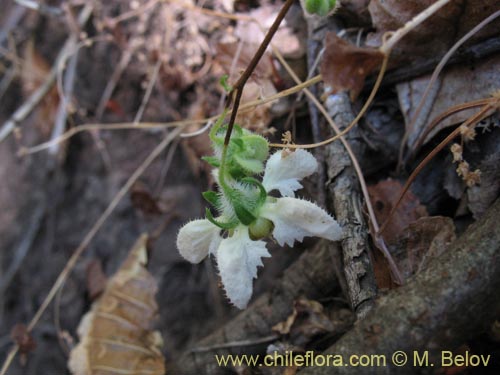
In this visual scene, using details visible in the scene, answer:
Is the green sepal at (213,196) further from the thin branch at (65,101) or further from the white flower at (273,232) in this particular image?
the thin branch at (65,101)

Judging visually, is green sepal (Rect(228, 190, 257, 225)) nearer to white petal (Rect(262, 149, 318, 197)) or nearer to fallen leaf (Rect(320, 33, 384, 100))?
white petal (Rect(262, 149, 318, 197))

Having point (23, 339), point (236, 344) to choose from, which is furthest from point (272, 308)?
point (23, 339)

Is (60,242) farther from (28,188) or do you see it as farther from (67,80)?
(67,80)

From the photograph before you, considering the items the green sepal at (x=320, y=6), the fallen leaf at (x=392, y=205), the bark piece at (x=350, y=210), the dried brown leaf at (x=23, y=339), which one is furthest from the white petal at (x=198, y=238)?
the dried brown leaf at (x=23, y=339)

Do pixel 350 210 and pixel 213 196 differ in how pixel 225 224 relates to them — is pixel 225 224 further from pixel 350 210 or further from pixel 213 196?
pixel 350 210

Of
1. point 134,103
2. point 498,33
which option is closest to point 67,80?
point 134,103

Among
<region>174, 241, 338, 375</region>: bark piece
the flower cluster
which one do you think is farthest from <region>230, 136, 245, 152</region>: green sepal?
<region>174, 241, 338, 375</region>: bark piece

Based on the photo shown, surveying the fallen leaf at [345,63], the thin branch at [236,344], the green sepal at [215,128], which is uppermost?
the fallen leaf at [345,63]
